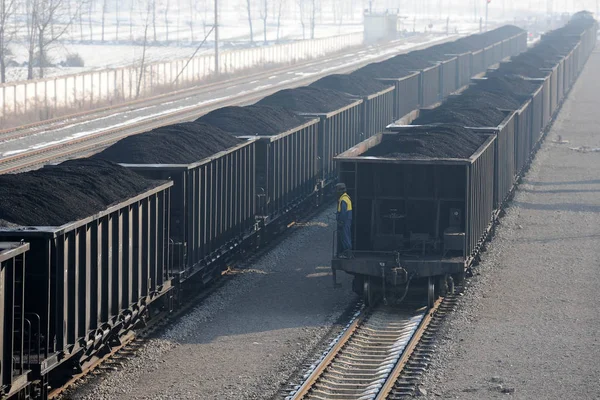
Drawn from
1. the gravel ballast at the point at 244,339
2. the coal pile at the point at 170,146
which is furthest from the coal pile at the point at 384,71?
the coal pile at the point at 170,146

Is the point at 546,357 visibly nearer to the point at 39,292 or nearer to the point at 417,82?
the point at 39,292

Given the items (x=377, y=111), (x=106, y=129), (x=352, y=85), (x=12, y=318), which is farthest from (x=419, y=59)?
(x=12, y=318)

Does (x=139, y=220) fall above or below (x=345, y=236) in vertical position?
above

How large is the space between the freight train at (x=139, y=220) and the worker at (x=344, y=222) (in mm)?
2441

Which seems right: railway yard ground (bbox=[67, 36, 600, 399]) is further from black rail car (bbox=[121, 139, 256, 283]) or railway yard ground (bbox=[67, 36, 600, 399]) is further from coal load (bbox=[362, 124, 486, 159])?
coal load (bbox=[362, 124, 486, 159])

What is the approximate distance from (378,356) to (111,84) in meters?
48.2

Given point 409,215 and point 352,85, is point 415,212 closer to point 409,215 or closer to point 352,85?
point 409,215

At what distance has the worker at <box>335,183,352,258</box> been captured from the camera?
60.8 feet

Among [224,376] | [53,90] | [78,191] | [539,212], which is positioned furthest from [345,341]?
[53,90]

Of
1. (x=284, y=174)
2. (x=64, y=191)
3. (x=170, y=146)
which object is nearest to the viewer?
(x=64, y=191)

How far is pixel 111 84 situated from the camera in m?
61.5

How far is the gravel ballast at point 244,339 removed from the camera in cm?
1406

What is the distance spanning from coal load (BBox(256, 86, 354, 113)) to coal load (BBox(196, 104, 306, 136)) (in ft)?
10.7

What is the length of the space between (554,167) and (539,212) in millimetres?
10036
